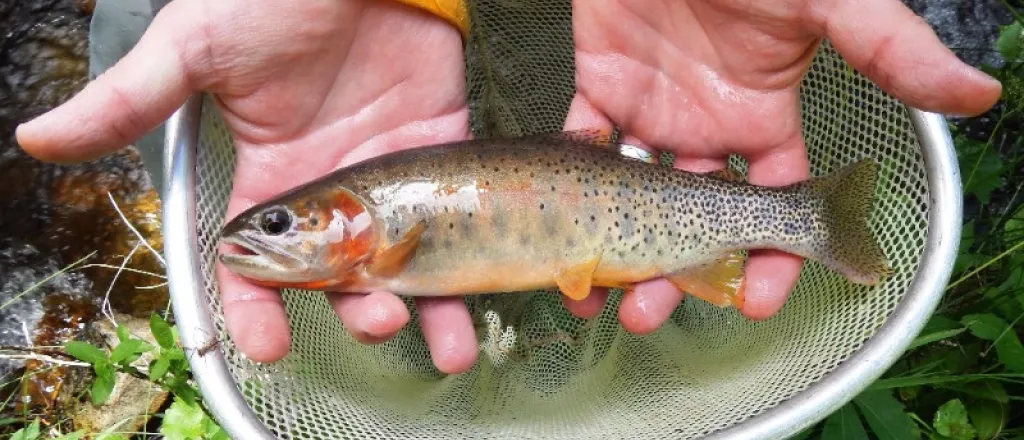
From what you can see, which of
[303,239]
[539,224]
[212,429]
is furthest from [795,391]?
[212,429]

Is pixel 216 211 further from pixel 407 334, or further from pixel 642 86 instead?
pixel 642 86

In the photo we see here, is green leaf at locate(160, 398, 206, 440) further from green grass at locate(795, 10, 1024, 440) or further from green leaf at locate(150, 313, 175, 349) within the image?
green grass at locate(795, 10, 1024, 440)

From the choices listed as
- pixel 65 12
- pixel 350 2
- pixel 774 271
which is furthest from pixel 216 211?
pixel 65 12

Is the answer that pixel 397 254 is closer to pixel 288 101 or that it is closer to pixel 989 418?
pixel 288 101

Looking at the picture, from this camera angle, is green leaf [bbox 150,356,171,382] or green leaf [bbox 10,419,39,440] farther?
green leaf [bbox 10,419,39,440]

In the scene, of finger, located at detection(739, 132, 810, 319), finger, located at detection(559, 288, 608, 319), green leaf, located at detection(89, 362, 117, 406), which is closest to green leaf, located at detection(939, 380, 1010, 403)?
finger, located at detection(739, 132, 810, 319)

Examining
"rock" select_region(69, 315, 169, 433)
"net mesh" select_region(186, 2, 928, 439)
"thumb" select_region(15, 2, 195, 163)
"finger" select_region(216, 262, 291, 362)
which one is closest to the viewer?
"thumb" select_region(15, 2, 195, 163)
